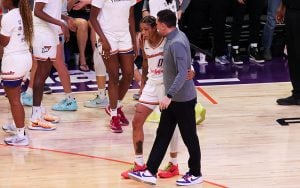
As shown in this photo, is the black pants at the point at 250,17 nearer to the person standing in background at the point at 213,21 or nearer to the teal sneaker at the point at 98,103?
the person standing in background at the point at 213,21

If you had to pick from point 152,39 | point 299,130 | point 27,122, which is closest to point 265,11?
point 299,130

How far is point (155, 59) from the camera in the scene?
6590 mm

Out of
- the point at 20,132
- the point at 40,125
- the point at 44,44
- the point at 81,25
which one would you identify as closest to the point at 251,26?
the point at 81,25

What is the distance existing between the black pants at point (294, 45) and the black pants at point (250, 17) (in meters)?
2.32

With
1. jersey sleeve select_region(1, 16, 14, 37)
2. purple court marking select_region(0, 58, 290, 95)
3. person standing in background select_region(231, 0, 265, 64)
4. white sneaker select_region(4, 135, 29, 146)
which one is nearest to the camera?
jersey sleeve select_region(1, 16, 14, 37)

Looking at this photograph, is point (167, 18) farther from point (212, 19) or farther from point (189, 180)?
point (212, 19)

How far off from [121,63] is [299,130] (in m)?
2.11

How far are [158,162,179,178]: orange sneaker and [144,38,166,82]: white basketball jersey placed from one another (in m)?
0.82

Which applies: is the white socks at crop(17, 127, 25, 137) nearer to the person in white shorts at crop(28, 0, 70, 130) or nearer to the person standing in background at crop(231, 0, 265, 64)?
the person in white shorts at crop(28, 0, 70, 130)

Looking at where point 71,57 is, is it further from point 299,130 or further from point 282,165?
point 282,165

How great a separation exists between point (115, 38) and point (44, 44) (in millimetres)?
794

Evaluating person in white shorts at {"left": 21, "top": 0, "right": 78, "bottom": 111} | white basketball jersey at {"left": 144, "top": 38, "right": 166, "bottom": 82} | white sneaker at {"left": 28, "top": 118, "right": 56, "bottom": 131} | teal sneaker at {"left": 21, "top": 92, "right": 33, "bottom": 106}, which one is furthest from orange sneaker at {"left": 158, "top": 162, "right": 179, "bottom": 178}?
teal sneaker at {"left": 21, "top": 92, "right": 33, "bottom": 106}

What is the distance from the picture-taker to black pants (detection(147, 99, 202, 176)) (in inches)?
248

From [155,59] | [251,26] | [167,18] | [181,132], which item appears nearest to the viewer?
[167,18]
